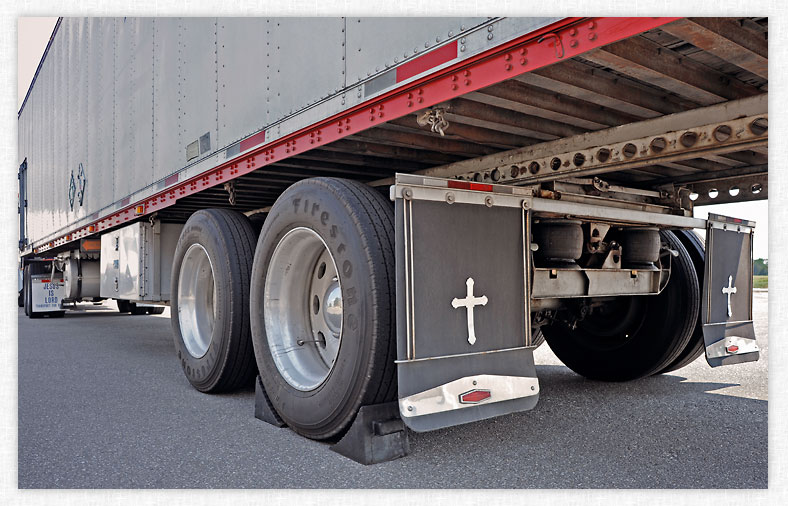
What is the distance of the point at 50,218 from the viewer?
10484 millimetres

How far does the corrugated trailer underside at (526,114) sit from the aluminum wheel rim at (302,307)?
0.54 m

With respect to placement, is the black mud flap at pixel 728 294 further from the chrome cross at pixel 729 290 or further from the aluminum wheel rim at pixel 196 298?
the aluminum wheel rim at pixel 196 298

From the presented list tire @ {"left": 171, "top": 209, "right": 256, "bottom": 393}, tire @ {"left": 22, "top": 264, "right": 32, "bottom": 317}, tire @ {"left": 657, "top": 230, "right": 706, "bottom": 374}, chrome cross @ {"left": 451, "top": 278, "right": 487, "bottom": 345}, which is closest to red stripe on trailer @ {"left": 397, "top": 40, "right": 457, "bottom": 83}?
chrome cross @ {"left": 451, "top": 278, "right": 487, "bottom": 345}

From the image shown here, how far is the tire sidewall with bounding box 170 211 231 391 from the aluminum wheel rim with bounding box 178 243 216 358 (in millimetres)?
71

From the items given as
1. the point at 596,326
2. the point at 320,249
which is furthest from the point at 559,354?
the point at 320,249

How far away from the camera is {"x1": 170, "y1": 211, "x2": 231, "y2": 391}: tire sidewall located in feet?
13.7

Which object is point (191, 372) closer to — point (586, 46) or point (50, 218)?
point (586, 46)

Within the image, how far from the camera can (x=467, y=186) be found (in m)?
2.77

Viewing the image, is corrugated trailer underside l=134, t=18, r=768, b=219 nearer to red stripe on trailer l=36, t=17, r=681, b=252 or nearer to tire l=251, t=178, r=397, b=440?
red stripe on trailer l=36, t=17, r=681, b=252

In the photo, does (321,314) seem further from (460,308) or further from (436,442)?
(460,308)

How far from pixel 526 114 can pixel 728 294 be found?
2.19m

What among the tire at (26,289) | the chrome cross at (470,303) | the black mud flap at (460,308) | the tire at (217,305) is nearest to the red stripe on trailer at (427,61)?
the black mud flap at (460,308)

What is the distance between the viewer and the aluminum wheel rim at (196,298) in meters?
4.89

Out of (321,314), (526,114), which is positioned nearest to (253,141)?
(321,314)
